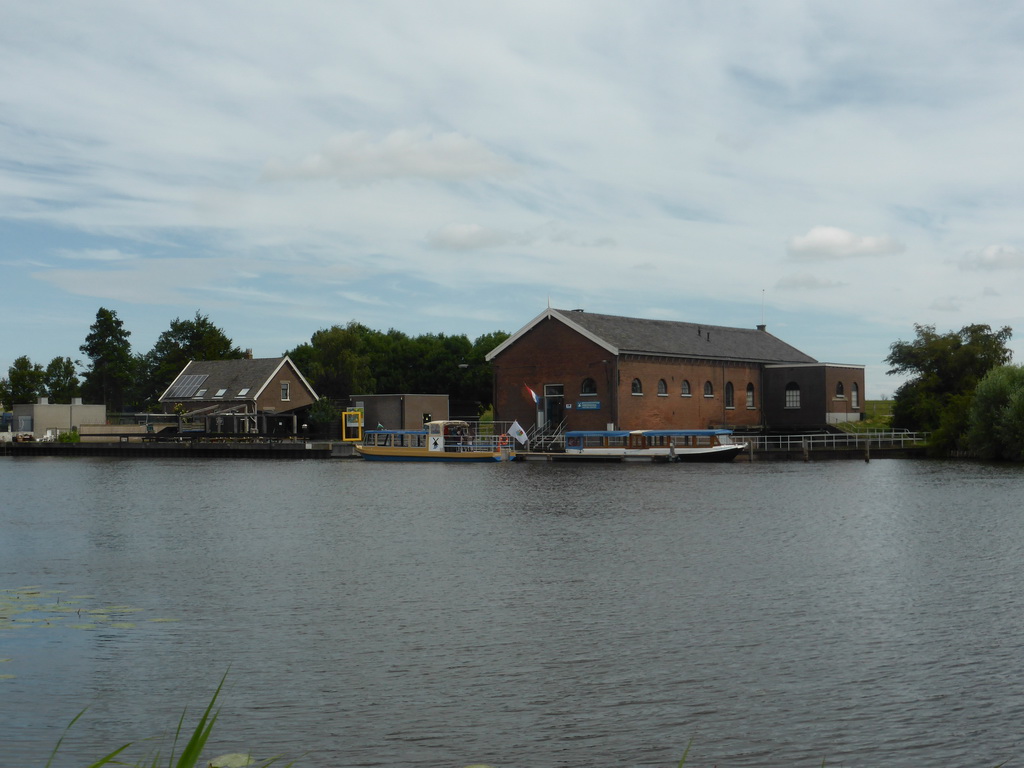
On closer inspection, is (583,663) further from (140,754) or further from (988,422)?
(988,422)

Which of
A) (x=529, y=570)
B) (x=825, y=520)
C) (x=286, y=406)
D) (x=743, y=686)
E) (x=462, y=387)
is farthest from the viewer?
(x=462, y=387)

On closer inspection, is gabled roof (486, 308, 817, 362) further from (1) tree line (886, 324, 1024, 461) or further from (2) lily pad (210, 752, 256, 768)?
(2) lily pad (210, 752, 256, 768)

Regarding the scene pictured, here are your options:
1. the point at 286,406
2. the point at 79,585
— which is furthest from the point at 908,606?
the point at 286,406

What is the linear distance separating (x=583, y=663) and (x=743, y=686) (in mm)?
2187

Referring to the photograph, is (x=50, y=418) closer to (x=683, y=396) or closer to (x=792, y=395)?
(x=683, y=396)

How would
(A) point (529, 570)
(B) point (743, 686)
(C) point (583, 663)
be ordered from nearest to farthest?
(B) point (743, 686) < (C) point (583, 663) < (A) point (529, 570)

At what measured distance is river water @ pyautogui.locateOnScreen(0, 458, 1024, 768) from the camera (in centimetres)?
1062

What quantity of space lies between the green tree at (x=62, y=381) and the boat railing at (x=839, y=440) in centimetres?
9025

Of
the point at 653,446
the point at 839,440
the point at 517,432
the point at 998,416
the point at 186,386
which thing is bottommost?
the point at 653,446

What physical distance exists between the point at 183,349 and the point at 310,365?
23.3 metres

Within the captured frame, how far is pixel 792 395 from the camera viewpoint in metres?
77.8

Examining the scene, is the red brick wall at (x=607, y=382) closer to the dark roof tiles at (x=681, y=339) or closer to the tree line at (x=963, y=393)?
the dark roof tiles at (x=681, y=339)

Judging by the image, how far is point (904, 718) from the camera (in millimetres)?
11203

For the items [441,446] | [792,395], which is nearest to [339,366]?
[441,446]
